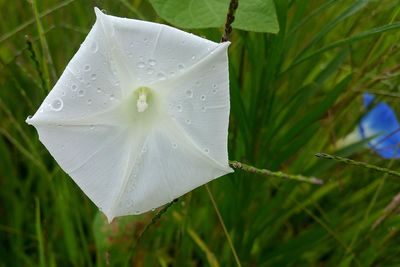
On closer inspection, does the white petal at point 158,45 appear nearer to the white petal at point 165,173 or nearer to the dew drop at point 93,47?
the dew drop at point 93,47

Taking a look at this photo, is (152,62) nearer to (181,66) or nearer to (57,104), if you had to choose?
(181,66)

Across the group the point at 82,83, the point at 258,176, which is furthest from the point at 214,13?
the point at 258,176

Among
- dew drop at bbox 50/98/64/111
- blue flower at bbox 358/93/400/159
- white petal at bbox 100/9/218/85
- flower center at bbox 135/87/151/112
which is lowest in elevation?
blue flower at bbox 358/93/400/159

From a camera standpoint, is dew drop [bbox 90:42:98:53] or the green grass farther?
the green grass

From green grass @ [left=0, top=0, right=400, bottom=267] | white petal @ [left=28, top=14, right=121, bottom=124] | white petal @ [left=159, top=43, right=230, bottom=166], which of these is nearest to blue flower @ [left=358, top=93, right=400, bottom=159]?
green grass @ [left=0, top=0, right=400, bottom=267]

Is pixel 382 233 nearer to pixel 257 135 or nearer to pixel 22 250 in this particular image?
pixel 257 135

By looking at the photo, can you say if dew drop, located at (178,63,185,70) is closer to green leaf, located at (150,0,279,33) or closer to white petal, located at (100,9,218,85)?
white petal, located at (100,9,218,85)
